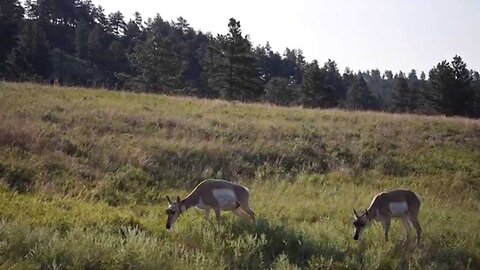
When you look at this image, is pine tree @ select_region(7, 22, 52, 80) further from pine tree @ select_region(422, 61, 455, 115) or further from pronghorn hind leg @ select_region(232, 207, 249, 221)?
pronghorn hind leg @ select_region(232, 207, 249, 221)

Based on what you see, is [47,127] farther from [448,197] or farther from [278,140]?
[448,197]

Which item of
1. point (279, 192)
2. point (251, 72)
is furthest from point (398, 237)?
point (251, 72)

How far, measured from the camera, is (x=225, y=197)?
10844mm

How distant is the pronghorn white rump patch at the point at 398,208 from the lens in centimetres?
1142

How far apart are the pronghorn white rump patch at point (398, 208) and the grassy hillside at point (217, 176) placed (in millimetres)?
607

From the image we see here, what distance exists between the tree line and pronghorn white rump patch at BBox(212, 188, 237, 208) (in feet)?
56.0

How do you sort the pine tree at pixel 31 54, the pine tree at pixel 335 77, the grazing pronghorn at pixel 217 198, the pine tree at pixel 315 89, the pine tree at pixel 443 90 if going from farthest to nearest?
the pine tree at pixel 335 77 → the pine tree at pixel 315 89 → the pine tree at pixel 443 90 → the pine tree at pixel 31 54 → the grazing pronghorn at pixel 217 198

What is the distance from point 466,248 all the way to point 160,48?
40440mm

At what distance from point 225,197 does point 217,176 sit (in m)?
4.41

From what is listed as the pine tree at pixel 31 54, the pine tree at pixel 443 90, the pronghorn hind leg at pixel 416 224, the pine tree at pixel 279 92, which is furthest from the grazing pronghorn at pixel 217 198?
the pine tree at pixel 279 92

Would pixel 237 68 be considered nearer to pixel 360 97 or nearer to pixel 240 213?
pixel 360 97

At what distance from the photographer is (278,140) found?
768 inches

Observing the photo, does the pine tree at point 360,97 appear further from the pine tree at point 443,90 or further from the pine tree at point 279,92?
the pine tree at point 443,90


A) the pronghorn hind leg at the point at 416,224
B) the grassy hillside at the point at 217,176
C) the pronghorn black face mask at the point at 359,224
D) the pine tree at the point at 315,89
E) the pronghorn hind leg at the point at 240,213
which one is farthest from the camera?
the pine tree at the point at 315,89
